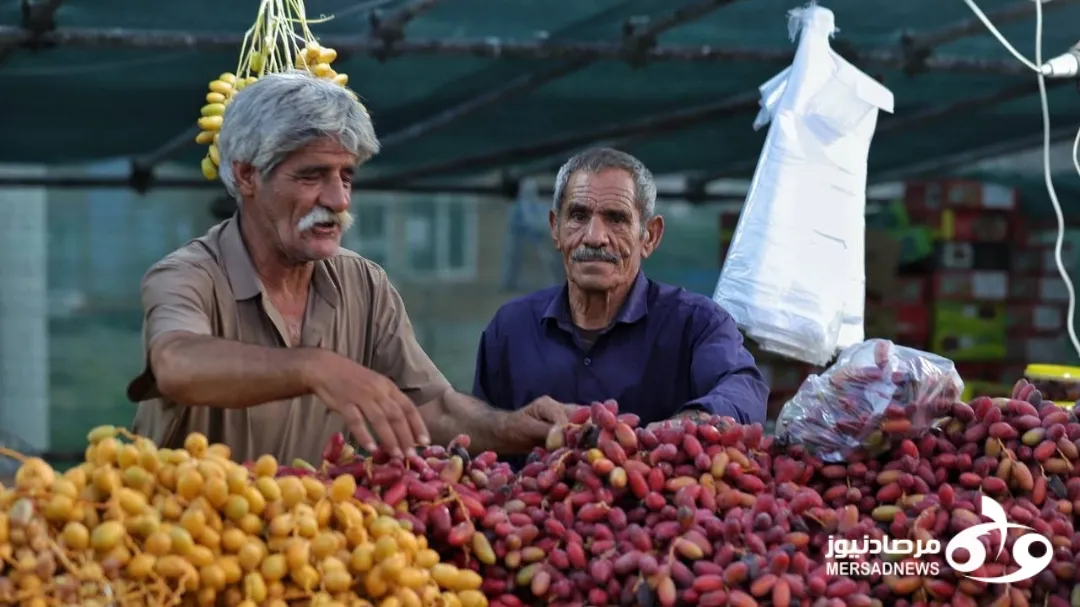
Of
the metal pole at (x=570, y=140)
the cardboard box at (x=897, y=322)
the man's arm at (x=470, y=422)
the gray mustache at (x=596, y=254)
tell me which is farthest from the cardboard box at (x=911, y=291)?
the man's arm at (x=470, y=422)

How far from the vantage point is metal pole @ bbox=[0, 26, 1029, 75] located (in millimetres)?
4027

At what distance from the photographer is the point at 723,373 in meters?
Result: 2.83

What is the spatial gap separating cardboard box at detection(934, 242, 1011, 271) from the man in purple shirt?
11.9 ft

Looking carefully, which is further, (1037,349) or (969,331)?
(1037,349)

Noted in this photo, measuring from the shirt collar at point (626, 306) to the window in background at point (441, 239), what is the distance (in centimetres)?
1043

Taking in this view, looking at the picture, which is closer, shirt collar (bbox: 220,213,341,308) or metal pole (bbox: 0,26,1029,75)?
shirt collar (bbox: 220,213,341,308)

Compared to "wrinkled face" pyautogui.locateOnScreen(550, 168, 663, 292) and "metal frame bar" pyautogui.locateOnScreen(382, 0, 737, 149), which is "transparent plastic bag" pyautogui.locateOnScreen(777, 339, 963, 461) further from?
"metal frame bar" pyautogui.locateOnScreen(382, 0, 737, 149)

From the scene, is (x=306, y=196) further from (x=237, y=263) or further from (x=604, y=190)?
(x=604, y=190)

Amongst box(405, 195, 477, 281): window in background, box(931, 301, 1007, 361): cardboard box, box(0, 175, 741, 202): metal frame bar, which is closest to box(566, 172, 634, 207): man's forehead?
box(0, 175, 741, 202): metal frame bar

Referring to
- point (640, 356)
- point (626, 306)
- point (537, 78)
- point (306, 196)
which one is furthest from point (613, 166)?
point (537, 78)

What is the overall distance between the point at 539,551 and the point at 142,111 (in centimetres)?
400

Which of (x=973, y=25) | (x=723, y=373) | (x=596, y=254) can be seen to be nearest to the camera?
(x=723, y=373)

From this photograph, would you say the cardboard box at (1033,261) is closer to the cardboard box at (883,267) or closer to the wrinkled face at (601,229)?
the cardboard box at (883,267)

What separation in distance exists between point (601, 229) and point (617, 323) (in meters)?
0.23
